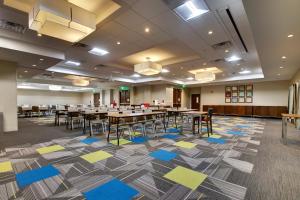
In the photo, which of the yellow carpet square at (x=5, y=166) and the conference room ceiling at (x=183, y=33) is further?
the conference room ceiling at (x=183, y=33)

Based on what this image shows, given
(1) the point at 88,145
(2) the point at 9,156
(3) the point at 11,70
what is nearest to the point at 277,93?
(1) the point at 88,145

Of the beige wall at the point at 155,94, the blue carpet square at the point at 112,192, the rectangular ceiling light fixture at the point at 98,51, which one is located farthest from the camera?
the beige wall at the point at 155,94

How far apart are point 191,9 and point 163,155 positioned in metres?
3.32

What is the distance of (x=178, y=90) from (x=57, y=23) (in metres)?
13.6

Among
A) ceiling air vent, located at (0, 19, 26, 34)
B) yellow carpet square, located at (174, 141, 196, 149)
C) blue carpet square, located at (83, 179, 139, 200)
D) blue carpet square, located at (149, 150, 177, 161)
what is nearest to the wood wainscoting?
yellow carpet square, located at (174, 141, 196, 149)

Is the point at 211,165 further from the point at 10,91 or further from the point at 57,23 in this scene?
the point at 10,91

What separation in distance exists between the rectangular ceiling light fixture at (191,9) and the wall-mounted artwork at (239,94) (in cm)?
1211

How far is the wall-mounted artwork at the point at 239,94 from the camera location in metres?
12.7

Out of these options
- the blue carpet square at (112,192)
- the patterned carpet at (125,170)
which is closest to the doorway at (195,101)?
the patterned carpet at (125,170)

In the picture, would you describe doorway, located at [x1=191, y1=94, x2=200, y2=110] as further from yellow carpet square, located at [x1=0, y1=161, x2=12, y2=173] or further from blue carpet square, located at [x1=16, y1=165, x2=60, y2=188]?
yellow carpet square, located at [x1=0, y1=161, x2=12, y2=173]

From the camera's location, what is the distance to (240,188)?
221 centimetres

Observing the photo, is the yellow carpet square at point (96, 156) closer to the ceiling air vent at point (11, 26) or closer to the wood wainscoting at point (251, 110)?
the ceiling air vent at point (11, 26)

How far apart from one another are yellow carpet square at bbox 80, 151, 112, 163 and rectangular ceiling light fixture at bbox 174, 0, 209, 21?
11.9 ft

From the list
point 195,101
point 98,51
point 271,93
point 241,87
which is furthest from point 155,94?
point 271,93
